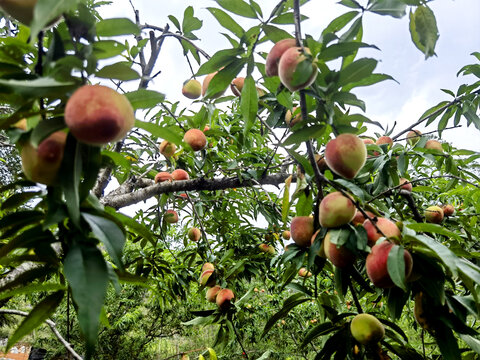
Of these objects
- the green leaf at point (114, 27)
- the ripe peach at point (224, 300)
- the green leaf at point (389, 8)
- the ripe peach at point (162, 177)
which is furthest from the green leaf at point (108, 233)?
the ripe peach at point (162, 177)

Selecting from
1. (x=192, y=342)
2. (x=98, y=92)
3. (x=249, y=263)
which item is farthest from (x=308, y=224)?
(x=192, y=342)

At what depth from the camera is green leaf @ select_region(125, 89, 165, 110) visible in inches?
18.5

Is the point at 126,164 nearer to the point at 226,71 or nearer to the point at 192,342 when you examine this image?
the point at 226,71

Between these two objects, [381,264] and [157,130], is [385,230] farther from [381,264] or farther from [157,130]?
[157,130]

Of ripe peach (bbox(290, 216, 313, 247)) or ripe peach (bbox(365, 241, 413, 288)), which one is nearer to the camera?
ripe peach (bbox(365, 241, 413, 288))

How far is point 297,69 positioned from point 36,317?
56cm

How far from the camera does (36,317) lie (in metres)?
0.47

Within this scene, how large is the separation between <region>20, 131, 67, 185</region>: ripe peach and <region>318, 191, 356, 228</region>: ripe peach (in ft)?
1.77

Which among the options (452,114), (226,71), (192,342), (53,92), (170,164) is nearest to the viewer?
(53,92)

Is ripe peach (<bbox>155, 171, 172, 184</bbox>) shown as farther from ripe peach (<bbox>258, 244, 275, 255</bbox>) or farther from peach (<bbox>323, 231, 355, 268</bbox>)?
peach (<bbox>323, 231, 355, 268</bbox>)

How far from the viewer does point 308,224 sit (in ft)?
2.83

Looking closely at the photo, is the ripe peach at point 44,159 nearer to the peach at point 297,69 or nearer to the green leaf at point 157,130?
the green leaf at point 157,130

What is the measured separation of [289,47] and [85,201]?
1.61ft

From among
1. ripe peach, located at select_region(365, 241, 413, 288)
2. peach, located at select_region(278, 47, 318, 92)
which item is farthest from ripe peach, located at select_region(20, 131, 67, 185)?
ripe peach, located at select_region(365, 241, 413, 288)
